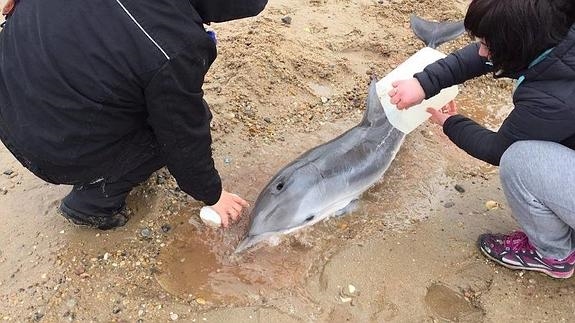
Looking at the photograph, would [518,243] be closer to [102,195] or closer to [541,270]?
[541,270]

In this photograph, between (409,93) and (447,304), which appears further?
(409,93)

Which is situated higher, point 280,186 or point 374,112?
point 374,112

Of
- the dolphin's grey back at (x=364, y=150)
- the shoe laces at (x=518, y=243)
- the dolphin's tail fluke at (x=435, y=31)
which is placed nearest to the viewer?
the shoe laces at (x=518, y=243)

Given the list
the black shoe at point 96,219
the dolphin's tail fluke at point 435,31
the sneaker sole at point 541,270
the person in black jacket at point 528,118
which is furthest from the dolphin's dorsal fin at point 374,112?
the black shoe at point 96,219

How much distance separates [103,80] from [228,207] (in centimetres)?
91

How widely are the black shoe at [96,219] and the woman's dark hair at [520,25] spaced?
5.92 ft

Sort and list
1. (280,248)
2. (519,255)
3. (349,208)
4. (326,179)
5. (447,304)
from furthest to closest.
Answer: (349,208) < (326,179) < (280,248) < (519,255) < (447,304)

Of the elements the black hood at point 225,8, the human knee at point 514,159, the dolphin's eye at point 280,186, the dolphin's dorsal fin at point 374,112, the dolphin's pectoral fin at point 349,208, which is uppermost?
the black hood at point 225,8

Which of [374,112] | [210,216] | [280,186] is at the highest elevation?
[374,112]

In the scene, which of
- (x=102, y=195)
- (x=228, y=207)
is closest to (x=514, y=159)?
→ (x=228, y=207)

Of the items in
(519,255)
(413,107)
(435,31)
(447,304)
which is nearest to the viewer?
(447,304)

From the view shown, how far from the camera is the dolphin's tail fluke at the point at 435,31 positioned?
12.9 ft

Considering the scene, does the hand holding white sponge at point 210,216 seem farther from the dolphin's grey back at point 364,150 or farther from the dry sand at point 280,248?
the dolphin's grey back at point 364,150

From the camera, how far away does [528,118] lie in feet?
8.27
